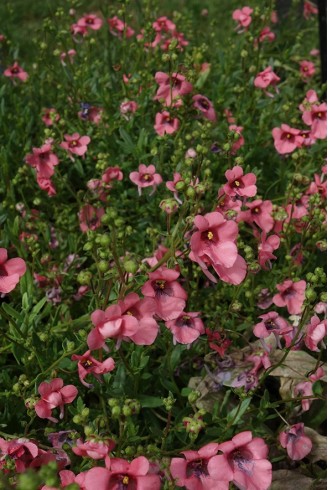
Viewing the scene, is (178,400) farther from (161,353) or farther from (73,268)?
(73,268)

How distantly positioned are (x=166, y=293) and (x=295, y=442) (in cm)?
74

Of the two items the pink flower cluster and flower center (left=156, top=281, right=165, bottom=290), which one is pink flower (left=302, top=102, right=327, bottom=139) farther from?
flower center (left=156, top=281, right=165, bottom=290)

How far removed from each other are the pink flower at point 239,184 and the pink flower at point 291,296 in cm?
44

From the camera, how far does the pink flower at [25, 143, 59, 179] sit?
283 cm

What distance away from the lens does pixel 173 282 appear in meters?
1.80

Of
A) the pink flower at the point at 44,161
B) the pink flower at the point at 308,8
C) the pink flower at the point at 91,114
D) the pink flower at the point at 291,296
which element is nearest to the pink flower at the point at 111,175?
the pink flower at the point at 44,161

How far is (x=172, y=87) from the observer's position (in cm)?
279

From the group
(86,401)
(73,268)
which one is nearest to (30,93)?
(73,268)

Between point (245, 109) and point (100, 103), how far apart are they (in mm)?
804

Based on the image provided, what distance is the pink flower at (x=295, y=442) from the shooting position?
2.09 m

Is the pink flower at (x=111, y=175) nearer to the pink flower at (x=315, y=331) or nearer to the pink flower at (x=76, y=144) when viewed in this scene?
the pink flower at (x=76, y=144)

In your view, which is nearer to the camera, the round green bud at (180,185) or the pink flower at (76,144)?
the round green bud at (180,185)

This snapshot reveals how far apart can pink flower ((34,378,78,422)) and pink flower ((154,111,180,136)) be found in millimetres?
1399

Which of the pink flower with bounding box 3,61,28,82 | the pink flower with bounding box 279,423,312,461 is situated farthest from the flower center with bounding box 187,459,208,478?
the pink flower with bounding box 3,61,28,82
